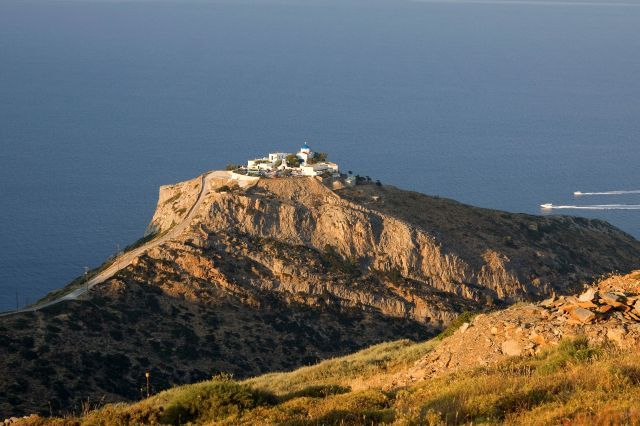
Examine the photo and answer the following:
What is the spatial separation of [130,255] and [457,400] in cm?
5083

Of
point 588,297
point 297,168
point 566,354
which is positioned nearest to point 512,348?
point 566,354

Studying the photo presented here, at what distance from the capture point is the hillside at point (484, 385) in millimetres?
20859

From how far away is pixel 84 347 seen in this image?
56719 millimetres

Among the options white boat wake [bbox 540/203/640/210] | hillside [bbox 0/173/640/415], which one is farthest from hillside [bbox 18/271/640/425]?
white boat wake [bbox 540/203/640/210]

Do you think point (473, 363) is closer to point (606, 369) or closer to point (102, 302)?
point (606, 369)

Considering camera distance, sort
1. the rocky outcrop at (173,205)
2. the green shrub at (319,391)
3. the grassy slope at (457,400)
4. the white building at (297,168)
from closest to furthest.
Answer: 1. the grassy slope at (457,400)
2. the green shrub at (319,391)
3. the rocky outcrop at (173,205)
4. the white building at (297,168)

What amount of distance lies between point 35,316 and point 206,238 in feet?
46.2

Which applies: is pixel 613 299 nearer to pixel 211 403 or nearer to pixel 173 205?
pixel 211 403

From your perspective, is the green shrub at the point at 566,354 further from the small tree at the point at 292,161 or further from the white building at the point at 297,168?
the small tree at the point at 292,161

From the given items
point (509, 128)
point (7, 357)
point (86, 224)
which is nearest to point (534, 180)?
point (509, 128)

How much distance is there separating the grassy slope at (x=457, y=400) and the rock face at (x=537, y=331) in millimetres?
791

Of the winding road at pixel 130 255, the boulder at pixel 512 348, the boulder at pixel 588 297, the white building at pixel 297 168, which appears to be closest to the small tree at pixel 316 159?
the white building at pixel 297 168

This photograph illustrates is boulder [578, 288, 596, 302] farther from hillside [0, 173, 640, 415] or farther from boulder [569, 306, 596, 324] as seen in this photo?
hillside [0, 173, 640, 415]

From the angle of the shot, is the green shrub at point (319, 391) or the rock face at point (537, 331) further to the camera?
the rock face at point (537, 331)
